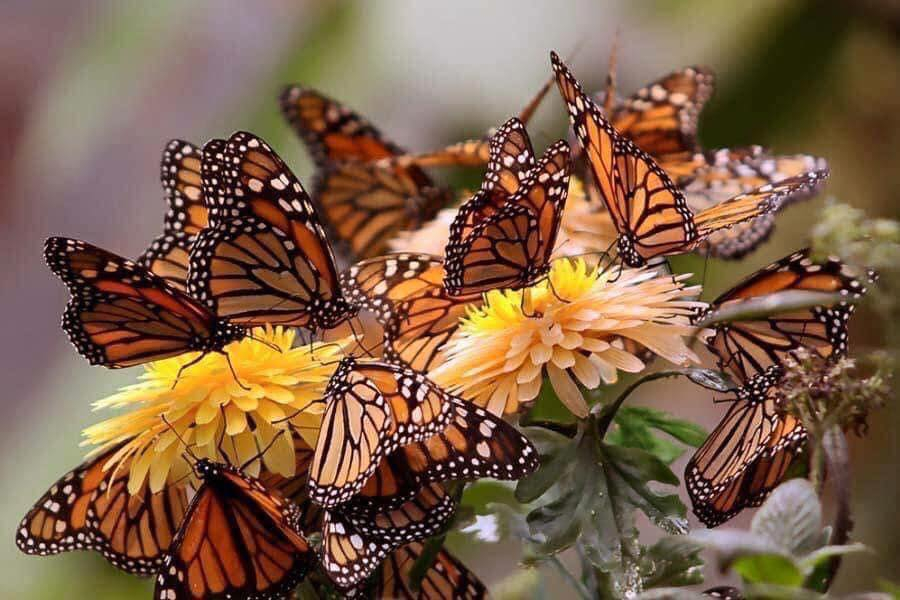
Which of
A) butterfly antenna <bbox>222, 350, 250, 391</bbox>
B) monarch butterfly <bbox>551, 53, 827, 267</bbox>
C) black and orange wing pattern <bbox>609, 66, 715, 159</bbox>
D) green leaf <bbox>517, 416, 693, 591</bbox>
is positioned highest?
black and orange wing pattern <bbox>609, 66, 715, 159</bbox>

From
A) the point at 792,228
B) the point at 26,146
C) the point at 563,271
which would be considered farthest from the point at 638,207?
the point at 26,146

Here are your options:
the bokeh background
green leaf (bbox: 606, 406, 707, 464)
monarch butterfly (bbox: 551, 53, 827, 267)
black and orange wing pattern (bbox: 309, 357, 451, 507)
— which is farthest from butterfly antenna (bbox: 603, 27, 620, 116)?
the bokeh background

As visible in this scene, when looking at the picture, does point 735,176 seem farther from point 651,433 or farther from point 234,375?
point 234,375

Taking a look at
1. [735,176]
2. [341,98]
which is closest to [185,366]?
[735,176]

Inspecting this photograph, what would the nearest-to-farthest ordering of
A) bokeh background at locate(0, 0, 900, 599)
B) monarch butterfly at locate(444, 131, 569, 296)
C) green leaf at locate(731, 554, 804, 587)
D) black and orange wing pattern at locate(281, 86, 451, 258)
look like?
green leaf at locate(731, 554, 804, 587)
monarch butterfly at locate(444, 131, 569, 296)
black and orange wing pattern at locate(281, 86, 451, 258)
bokeh background at locate(0, 0, 900, 599)

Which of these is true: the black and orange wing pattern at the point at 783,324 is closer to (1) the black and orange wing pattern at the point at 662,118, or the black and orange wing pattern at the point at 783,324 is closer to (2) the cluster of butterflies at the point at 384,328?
(2) the cluster of butterflies at the point at 384,328

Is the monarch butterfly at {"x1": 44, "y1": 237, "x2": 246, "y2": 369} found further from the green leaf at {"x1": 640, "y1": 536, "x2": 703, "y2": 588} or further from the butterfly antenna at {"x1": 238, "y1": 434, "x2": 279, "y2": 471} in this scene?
the green leaf at {"x1": 640, "y1": 536, "x2": 703, "y2": 588}
